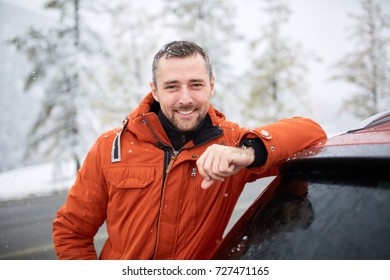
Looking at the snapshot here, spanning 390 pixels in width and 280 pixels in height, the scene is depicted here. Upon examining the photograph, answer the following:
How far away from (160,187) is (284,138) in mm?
651

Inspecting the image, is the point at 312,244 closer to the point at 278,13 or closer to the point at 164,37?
the point at 164,37

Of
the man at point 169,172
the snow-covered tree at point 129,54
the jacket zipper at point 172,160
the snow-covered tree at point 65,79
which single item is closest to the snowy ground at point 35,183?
the snow-covered tree at point 65,79

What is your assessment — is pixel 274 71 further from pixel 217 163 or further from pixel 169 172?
pixel 217 163

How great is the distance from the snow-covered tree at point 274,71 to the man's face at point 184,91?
15281mm

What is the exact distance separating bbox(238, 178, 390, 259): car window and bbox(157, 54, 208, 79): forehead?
0.92 meters

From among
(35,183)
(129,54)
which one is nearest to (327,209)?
(35,183)

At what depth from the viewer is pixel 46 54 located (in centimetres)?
1181

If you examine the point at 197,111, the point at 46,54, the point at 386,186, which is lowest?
the point at 386,186

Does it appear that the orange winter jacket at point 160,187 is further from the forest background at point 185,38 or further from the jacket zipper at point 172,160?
the forest background at point 185,38

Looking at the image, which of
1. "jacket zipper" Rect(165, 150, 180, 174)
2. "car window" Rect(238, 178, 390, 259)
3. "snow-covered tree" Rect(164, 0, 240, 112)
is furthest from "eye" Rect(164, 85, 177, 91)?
"snow-covered tree" Rect(164, 0, 240, 112)

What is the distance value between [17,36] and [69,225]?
11.4 metres

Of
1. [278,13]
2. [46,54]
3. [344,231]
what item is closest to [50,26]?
[46,54]

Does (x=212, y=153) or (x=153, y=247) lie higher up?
(x=212, y=153)

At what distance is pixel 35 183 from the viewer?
12.2 meters
